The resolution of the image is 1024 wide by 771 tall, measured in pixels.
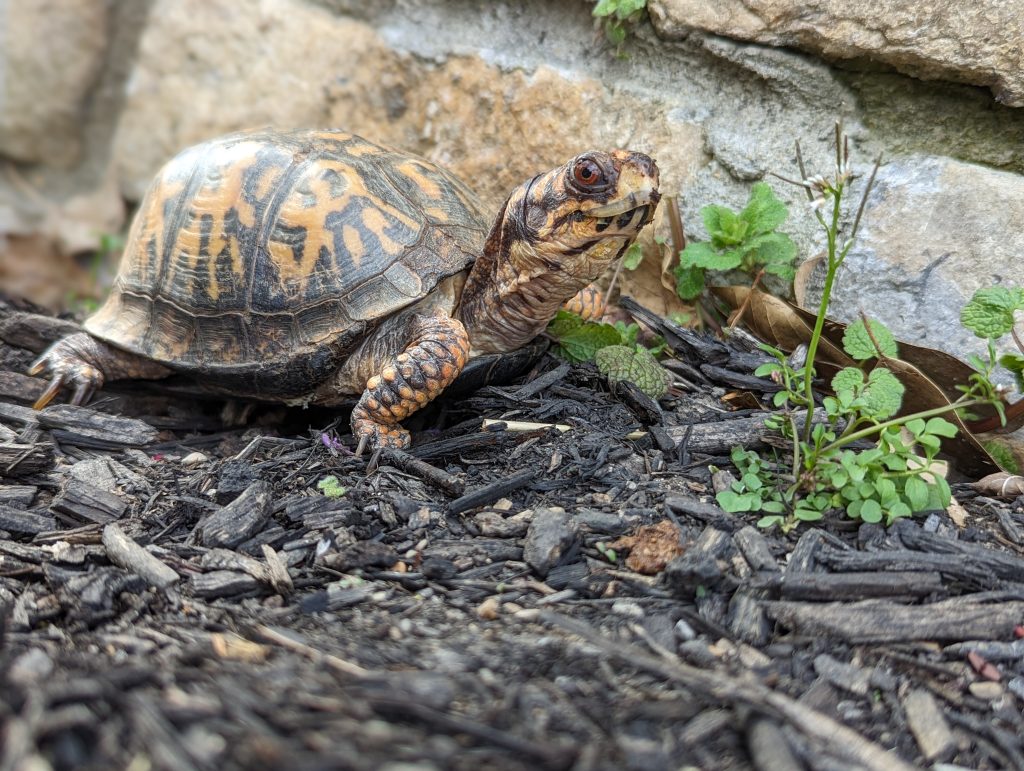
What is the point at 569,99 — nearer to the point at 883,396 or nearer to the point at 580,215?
the point at 580,215

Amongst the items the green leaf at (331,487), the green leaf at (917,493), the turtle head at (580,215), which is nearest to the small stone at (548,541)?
the green leaf at (331,487)

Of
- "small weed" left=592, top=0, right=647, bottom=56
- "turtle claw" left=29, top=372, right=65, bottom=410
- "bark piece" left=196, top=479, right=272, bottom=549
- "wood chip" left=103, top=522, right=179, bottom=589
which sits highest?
"small weed" left=592, top=0, right=647, bottom=56

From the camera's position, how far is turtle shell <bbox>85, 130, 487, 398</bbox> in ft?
A: 9.45

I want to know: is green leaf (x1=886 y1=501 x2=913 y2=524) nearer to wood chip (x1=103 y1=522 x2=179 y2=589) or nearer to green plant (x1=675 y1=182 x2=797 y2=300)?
green plant (x1=675 y1=182 x2=797 y2=300)

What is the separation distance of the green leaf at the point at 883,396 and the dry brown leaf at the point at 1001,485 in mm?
527

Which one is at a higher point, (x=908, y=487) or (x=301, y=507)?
(x=908, y=487)

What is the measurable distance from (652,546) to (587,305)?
1523 millimetres

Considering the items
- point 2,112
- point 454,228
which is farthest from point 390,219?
point 2,112

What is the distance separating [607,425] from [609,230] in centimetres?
64

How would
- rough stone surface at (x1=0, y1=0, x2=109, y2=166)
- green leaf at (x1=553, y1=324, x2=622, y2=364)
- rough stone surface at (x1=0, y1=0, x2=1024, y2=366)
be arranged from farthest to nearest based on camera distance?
rough stone surface at (x1=0, y1=0, x2=109, y2=166) < green leaf at (x1=553, y1=324, x2=622, y2=364) < rough stone surface at (x1=0, y1=0, x2=1024, y2=366)

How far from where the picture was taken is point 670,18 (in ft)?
9.90

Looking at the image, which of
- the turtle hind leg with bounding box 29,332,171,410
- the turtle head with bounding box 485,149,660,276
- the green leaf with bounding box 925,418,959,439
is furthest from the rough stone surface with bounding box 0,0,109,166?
the green leaf with bounding box 925,418,959,439

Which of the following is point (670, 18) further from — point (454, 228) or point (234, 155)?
point (234, 155)

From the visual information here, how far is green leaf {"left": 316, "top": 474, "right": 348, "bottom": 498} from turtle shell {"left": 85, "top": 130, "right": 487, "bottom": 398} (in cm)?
64
